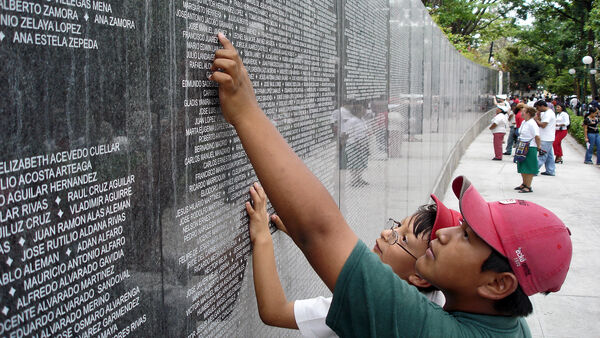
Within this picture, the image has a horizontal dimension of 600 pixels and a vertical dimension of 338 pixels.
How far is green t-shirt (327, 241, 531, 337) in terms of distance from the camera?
4.37ft

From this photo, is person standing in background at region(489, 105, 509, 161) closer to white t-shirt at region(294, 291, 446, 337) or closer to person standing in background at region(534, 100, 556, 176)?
person standing in background at region(534, 100, 556, 176)

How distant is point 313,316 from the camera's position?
6.63 feet

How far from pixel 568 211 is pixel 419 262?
9.33 meters

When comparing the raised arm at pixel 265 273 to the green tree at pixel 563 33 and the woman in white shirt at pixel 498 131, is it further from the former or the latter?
the green tree at pixel 563 33

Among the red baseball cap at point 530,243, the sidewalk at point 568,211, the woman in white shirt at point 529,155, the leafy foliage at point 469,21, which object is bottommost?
the sidewalk at point 568,211

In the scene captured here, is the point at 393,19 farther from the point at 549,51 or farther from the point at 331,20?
the point at 549,51

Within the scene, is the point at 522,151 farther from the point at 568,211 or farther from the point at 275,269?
the point at 275,269

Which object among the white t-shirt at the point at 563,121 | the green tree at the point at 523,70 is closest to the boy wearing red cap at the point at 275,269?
the white t-shirt at the point at 563,121

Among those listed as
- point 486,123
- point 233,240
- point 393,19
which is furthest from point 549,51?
point 233,240

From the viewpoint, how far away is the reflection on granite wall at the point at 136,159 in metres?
1.08

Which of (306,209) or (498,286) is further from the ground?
(306,209)

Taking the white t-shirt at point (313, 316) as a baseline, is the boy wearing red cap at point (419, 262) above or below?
above

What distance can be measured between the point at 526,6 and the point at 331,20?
136ft

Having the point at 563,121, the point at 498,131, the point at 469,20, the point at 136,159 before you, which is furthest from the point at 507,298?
the point at 469,20
